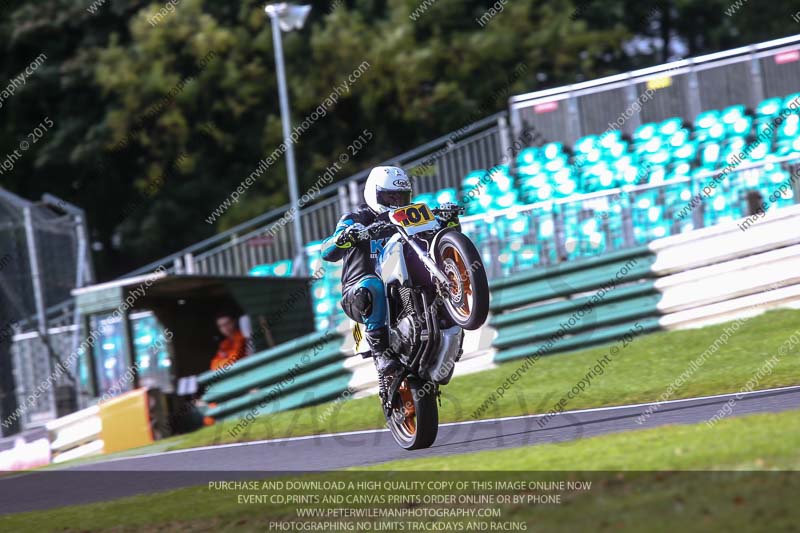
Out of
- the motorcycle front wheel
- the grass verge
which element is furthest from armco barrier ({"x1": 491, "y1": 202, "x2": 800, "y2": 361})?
the motorcycle front wheel

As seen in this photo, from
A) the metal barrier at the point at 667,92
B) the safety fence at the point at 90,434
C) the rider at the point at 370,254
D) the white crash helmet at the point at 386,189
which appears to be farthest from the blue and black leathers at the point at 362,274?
the metal barrier at the point at 667,92

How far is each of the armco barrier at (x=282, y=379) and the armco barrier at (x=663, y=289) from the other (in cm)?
200

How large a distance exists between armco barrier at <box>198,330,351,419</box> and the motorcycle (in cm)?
512

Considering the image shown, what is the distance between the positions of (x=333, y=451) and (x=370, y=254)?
2.03 meters

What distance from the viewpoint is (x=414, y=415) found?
8562 millimetres

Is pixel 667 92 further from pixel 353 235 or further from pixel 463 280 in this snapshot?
pixel 463 280

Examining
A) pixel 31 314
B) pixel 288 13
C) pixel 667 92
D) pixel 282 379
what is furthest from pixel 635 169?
pixel 31 314

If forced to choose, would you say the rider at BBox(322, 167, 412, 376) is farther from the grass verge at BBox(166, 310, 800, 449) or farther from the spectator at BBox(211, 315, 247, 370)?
the spectator at BBox(211, 315, 247, 370)

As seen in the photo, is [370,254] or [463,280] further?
[370,254]

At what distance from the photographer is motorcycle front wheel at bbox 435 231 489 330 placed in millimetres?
7258

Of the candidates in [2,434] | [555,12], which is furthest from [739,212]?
[555,12]

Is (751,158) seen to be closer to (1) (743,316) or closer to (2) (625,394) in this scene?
(1) (743,316)

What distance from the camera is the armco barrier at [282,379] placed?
45.0 feet

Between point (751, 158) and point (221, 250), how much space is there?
27.3 ft
